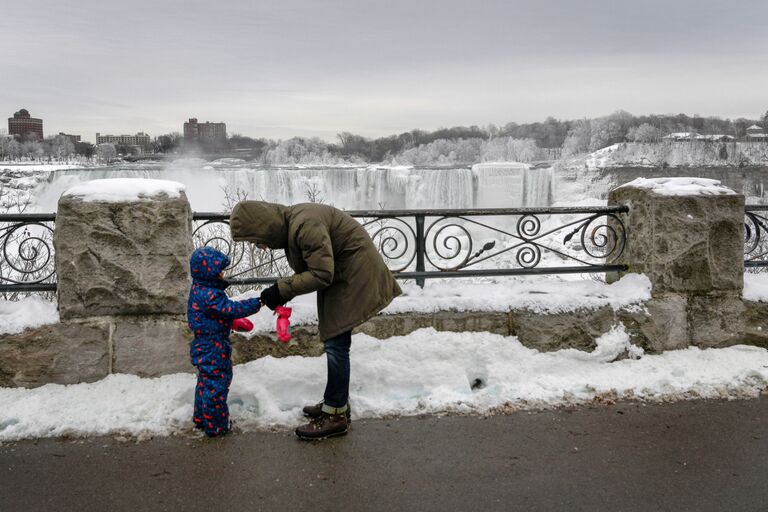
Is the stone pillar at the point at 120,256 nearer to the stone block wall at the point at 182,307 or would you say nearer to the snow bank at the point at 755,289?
the stone block wall at the point at 182,307

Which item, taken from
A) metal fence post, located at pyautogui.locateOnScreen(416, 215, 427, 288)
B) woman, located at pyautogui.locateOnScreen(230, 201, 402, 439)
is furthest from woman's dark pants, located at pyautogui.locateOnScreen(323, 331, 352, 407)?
metal fence post, located at pyautogui.locateOnScreen(416, 215, 427, 288)

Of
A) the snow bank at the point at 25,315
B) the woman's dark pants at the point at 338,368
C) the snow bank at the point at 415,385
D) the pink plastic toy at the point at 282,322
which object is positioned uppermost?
the pink plastic toy at the point at 282,322

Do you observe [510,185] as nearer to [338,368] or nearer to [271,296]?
[338,368]

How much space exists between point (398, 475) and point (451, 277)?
2.22 meters

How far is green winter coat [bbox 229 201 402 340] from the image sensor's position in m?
3.62

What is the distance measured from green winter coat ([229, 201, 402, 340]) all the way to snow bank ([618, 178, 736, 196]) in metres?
2.51

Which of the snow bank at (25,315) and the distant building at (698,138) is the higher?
the distant building at (698,138)

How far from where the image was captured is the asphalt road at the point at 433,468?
3.15 meters

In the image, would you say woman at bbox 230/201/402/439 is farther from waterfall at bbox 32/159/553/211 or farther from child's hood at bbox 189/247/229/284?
waterfall at bbox 32/159/553/211

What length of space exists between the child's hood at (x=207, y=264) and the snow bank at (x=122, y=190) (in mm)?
875

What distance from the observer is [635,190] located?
5340mm

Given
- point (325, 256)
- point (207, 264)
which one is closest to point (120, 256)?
point (207, 264)

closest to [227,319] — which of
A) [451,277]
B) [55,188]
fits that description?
[451,277]

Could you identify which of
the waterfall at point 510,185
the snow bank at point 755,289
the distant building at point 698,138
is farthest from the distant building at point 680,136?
the snow bank at point 755,289
